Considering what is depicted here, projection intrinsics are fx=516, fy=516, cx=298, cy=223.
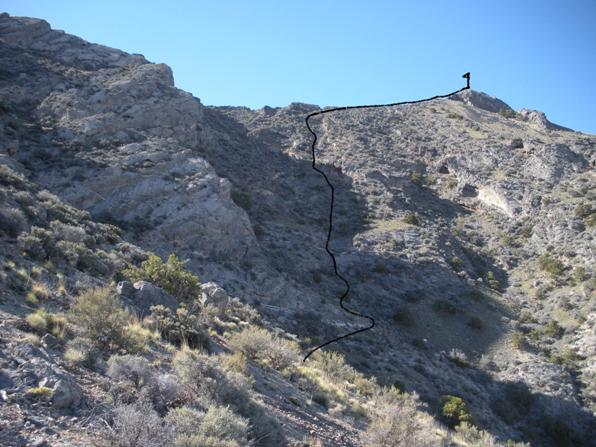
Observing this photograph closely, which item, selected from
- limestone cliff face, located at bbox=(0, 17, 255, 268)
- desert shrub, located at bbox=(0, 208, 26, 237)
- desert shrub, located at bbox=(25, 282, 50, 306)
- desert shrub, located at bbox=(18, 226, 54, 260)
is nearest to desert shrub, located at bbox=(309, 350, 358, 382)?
desert shrub, located at bbox=(25, 282, 50, 306)

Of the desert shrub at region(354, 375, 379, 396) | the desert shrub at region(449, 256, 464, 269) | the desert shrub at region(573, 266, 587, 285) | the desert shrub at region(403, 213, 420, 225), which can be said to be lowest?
the desert shrub at region(354, 375, 379, 396)

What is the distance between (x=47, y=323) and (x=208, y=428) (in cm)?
381

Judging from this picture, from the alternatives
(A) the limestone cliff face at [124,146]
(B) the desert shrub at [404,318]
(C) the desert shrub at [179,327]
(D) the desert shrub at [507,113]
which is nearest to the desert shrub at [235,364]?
(C) the desert shrub at [179,327]

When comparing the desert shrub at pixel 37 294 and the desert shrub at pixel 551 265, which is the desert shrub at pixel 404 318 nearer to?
the desert shrub at pixel 551 265

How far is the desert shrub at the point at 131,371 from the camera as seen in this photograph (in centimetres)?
719

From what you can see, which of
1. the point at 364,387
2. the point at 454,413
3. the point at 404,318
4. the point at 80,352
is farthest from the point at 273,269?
the point at 80,352

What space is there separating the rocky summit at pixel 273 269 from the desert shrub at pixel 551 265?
247 millimetres

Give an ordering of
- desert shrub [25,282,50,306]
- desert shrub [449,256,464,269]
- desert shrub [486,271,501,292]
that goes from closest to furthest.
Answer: desert shrub [25,282,50,306]
desert shrub [486,271,501,292]
desert shrub [449,256,464,269]

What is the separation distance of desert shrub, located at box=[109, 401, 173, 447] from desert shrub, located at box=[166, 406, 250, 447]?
19 cm

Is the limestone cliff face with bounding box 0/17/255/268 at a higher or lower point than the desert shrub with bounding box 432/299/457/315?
higher

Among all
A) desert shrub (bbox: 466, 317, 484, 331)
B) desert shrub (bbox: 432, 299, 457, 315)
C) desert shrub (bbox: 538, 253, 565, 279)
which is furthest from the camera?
desert shrub (bbox: 538, 253, 565, 279)

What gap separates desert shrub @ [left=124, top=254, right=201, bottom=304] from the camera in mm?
16156

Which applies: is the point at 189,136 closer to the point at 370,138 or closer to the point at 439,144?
the point at 370,138

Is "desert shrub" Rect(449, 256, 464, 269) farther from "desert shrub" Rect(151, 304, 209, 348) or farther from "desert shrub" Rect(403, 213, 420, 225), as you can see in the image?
"desert shrub" Rect(151, 304, 209, 348)
